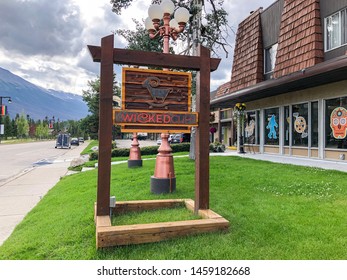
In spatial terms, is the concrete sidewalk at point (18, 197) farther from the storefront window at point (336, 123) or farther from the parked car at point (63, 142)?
the parked car at point (63, 142)

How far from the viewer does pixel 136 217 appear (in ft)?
15.8

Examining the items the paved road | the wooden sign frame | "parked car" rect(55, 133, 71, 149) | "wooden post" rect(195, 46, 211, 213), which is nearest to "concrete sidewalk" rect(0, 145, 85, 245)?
the paved road

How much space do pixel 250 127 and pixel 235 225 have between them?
1487cm

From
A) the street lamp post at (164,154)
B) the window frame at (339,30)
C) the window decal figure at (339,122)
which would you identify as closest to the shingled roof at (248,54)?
the window frame at (339,30)

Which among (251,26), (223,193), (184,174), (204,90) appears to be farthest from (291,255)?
(251,26)

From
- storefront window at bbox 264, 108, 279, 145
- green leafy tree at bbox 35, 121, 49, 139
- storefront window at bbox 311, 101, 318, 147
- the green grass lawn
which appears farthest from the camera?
green leafy tree at bbox 35, 121, 49, 139

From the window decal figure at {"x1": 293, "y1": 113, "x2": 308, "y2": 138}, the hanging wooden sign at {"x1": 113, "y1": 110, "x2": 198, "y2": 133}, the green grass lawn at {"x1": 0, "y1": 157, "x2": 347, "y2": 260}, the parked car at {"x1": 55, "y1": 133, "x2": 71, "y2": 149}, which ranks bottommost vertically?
the green grass lawn at {"x1": 0, "y1": 157, "x2": 347, "y2": 260}

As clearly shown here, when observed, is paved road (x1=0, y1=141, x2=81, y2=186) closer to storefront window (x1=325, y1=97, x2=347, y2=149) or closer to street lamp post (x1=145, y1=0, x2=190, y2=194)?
street lamp post (x1=145, y1=0, x2=190, y2=194)

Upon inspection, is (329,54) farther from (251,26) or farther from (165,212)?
(165,212)

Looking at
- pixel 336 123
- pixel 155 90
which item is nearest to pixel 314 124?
pixel 336 123

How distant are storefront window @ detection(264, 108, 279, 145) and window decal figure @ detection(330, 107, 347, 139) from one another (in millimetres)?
3811

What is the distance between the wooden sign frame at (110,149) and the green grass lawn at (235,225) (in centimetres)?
12

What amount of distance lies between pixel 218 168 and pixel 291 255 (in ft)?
23.4

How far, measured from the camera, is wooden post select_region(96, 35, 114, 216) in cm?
431
